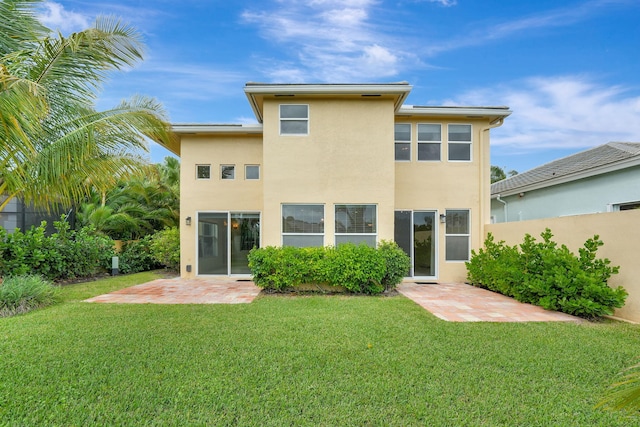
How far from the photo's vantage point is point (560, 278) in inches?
279

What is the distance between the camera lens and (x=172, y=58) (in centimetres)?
1403

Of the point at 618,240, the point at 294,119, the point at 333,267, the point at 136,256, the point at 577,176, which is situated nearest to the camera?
the point at 618,240

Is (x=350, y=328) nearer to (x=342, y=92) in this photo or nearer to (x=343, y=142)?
(x=343, y=142)

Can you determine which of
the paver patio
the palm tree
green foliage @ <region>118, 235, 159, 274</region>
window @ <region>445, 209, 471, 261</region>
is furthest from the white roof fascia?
green foliage @ <region>118, 235, 159, 274</region>

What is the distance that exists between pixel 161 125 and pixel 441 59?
13.4m

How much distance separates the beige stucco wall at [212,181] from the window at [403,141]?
5.08 m

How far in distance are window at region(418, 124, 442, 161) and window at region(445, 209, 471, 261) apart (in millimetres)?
2090

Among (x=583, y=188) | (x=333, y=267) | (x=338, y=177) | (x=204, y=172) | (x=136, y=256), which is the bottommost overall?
(x=136, y=256)

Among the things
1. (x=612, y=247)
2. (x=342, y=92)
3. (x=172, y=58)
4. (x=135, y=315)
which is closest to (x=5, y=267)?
(x=135, y=315)

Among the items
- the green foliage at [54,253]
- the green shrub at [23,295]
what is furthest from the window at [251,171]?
→ the green shrub at [23,295]

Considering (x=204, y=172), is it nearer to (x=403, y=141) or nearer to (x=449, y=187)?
(x=403, y=141)

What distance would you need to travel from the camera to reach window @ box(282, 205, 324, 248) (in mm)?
10188

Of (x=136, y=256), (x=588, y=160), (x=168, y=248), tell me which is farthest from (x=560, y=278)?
(x=136, y=256)

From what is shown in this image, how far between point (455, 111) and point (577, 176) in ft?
16.2
